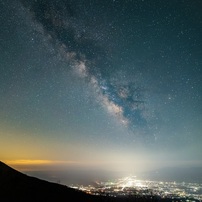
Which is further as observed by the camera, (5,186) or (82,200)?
(82,200)

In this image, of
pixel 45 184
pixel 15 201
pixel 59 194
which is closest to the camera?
pixel 15 201

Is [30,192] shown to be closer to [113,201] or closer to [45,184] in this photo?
[45,184]

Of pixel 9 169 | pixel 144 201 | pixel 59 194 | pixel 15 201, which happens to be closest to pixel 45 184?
pixel 59 194

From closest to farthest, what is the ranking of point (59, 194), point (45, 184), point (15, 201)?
point (15, 201) < point (59, 194) < point (45, 184)

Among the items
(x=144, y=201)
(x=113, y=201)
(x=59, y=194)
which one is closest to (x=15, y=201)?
(x=59, y=194)

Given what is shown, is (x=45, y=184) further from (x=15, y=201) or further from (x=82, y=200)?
(x=15, y=201)

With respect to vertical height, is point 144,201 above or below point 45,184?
below

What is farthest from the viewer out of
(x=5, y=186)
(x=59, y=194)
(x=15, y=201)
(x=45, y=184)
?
(x=45, y=184)

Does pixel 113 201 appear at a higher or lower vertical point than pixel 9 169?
lower

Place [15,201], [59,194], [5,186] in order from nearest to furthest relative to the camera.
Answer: [15,201] < [5,186] < [59,194]
